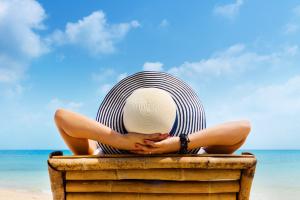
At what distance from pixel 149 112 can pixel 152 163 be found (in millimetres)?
239

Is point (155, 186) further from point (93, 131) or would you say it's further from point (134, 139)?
point (93, 131)

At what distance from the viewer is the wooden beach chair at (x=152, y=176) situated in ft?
5.06

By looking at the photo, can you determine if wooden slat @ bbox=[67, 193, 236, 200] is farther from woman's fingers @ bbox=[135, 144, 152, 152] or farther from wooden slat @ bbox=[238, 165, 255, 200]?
woman's fingers @ bbox=[135, 144, 152, 152]

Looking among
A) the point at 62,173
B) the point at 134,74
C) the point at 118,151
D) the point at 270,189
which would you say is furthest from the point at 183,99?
the point at 270,189

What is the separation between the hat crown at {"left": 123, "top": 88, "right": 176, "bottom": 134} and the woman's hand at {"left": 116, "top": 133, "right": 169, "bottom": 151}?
0.06ft

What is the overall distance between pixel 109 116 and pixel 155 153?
1.15ft

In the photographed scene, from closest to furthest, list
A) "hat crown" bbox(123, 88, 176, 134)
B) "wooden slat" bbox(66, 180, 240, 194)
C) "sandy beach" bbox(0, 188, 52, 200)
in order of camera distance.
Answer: "hat crown" bbox(123, 88, 176, 134) → "wooden slat" bbox(66, 180, 240, 194) → "sandy beach" bbox(0, 188, 52, 200)

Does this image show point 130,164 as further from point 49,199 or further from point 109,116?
point 49,199

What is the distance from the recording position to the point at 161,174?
1571 mm

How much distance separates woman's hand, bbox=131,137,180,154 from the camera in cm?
154

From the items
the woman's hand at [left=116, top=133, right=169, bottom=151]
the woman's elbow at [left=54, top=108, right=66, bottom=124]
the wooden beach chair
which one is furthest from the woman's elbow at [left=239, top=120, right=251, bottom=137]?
the woman's elbow at [left=54, top=108, right=66, bottom=124]

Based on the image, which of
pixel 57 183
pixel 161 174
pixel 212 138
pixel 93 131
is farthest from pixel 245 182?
pixel 57 183

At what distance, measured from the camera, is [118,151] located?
1.70 meters

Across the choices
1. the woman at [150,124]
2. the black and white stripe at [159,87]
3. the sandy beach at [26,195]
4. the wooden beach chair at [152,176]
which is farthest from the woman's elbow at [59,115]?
the sandy beach at [26,195]
